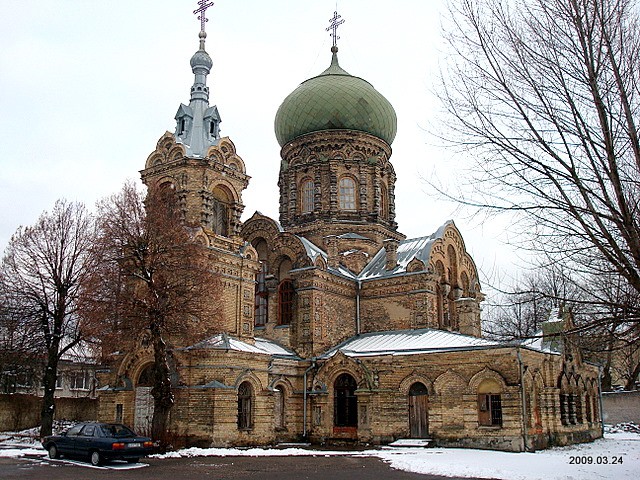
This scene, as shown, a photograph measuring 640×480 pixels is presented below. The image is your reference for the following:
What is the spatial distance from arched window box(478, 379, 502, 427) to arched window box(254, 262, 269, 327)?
9.62m

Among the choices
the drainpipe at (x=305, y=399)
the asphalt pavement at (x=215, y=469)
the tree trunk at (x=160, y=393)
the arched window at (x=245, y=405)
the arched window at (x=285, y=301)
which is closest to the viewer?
the asphalt pavement at (x=215, y=469)

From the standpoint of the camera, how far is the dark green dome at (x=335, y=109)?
1232 inches

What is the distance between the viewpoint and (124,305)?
61.5 feet

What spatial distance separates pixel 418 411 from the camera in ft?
74.6

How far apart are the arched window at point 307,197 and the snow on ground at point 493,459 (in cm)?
1334

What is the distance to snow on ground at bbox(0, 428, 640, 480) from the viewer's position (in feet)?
48.4

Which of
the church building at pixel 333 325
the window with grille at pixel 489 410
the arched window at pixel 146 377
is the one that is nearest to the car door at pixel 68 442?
the church building at pixel 333 325

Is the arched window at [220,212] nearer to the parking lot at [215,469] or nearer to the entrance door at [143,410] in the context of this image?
the entrance door at [143,410]

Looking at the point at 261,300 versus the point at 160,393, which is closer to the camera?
the point at 160,393

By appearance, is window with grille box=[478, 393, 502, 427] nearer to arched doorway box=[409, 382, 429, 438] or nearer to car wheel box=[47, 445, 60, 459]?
arched doorway box=[409, 382, 429, 438]

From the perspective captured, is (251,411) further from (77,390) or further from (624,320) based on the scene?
(77,390)

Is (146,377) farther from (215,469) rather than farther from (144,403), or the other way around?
(215,469)

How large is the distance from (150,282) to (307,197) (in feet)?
45.5

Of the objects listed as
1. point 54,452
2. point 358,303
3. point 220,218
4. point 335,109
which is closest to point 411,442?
point 358,303
